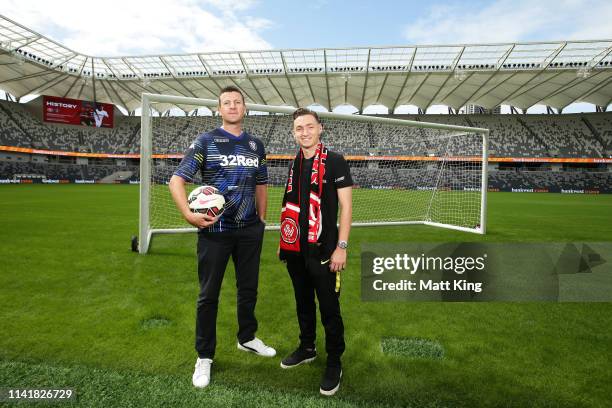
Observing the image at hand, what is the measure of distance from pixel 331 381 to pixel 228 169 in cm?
156

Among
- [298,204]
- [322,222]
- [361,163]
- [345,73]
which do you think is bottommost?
[322,222]

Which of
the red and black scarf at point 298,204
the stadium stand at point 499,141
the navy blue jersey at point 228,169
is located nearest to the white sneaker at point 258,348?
the red and black scarf at point 298,204

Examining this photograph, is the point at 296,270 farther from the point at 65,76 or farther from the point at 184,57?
the point at 65,76

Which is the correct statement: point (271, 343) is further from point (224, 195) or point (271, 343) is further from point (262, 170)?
point (262, 170)

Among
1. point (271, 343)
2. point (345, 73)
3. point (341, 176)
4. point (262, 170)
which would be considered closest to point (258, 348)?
point (271, 343)

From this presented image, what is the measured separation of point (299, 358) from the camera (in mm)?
2553

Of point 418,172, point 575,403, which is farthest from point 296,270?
point 418,172

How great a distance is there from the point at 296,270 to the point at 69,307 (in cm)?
263

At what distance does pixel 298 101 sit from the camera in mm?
36750

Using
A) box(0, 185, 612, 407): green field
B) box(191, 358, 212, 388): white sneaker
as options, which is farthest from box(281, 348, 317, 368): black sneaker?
box(191, 358, 212, 388): white sneaker

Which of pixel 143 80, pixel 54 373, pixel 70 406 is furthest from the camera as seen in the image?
pixel 143 80

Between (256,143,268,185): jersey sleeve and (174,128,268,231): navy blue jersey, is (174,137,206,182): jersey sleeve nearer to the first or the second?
(174,128,268,231): navy blue jersey

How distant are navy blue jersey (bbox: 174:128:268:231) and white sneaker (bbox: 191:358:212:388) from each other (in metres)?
0.90

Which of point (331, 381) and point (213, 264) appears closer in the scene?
point (331, 381)
